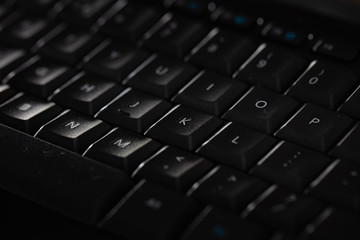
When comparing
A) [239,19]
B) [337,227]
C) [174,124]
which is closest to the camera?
[337,227]

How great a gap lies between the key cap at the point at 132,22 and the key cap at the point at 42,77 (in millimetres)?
77

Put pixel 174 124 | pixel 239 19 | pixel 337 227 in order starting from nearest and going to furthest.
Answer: pixel 337 227 → pixel 174 124 → pixel 239 19

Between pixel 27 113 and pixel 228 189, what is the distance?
0.74 feet

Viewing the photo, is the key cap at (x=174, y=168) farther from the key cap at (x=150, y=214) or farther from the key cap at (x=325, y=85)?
the key cap at (x=325, y=85)

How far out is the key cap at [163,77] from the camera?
0.69 metres

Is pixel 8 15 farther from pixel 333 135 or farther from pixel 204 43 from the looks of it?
pixel 333 135

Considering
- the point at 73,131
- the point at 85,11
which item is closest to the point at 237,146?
the point at 73,131

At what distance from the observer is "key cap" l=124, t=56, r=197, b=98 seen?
2.26ft

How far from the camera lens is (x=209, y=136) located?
0.64 metres

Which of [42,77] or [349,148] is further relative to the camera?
[42,77]

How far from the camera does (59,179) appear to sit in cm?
61

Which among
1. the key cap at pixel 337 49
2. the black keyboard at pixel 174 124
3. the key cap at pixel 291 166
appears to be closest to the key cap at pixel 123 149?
the black keyboard at pixel 174 124

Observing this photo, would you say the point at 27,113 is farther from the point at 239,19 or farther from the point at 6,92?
the point at 239,19

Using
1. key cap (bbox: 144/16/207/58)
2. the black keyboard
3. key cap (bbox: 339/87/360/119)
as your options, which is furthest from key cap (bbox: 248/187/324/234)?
key cap (bbox: 144/16/207/58)
